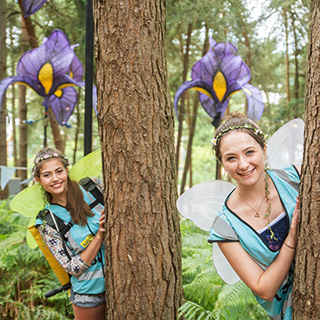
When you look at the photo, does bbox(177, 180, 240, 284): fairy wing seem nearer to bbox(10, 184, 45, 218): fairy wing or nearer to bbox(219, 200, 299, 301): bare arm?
bbox(219, 200, 299, 301): bare arm

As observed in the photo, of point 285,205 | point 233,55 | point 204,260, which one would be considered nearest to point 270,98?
point 233,55

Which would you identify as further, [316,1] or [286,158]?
[286,158]

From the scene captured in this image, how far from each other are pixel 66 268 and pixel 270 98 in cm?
1014

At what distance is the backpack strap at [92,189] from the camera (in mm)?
2805

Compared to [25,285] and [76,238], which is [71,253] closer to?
[76,238]

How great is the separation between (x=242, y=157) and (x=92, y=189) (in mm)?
1407

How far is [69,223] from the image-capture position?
268 centimetres

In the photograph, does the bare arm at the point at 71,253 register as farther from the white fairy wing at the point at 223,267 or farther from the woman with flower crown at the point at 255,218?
the woman with flower crown at the point at 255,218

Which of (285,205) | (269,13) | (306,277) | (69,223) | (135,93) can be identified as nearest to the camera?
(306,277)

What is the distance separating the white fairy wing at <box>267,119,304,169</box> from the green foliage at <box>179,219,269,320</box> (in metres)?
1.05

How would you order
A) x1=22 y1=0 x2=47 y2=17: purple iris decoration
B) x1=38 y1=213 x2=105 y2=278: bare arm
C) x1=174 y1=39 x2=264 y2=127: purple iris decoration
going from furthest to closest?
1. x1=174 y1=39 x2=264 y2=127: purple iris decoration
2. x1=22 y1=0 x2=47 y2=17: purple iris decoration
3. x1=38 y1=213 x2=105 y2=278: bare arm

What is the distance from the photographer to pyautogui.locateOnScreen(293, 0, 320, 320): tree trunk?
1.53 meters

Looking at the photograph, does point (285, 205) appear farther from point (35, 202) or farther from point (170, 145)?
point (35, 202)

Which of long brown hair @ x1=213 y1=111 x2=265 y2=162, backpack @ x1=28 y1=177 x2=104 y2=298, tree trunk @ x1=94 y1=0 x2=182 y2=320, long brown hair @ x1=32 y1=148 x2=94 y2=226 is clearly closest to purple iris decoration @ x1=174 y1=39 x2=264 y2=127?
backpack @ x1=28 y1=177 x2=104 y2=298
